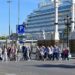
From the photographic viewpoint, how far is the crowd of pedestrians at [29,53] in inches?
1757

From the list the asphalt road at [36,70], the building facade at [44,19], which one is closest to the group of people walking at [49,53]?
the asphalt road at [36,70]

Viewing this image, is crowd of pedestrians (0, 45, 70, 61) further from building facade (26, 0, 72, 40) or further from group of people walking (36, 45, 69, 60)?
building facade (26, 0, 72, 40)

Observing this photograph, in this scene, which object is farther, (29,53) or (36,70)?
(29,53)

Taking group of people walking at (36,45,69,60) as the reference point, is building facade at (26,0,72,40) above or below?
above

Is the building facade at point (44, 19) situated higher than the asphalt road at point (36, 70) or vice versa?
the building facade at point (44, 19)

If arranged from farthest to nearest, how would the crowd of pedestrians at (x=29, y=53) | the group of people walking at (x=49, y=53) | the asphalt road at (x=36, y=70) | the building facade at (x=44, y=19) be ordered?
the building facade at (x=44, y=19) → the group of people walking at (x=49, y=53) → the crowd of pedestrians at (x=29, y=53) → the asphalt road at (x=36, y=70)

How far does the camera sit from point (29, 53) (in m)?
45.7

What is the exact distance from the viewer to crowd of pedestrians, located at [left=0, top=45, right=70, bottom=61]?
146ft

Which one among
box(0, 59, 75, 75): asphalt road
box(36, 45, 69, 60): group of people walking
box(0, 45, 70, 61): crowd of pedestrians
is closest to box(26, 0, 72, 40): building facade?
box(0, 45, 70, 61): crowd of pedestrians

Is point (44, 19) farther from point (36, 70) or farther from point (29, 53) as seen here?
point (36, 70)

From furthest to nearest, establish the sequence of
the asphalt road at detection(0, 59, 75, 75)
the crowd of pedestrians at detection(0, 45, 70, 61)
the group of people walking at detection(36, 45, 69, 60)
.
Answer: the group of people walking at detection(36, 45, 69, 60) < the crowd of pedestrians at detection(0, 45, 70, 61) < the asphalt road at detection(0, 59, 75, 75)

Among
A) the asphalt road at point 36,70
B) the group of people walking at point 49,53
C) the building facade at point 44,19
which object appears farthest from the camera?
the building facade at point 44,19

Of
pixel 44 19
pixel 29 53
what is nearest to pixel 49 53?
pixel 29 53

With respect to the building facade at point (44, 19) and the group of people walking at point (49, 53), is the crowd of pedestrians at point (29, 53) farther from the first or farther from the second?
the building facade at point (44, 19)
